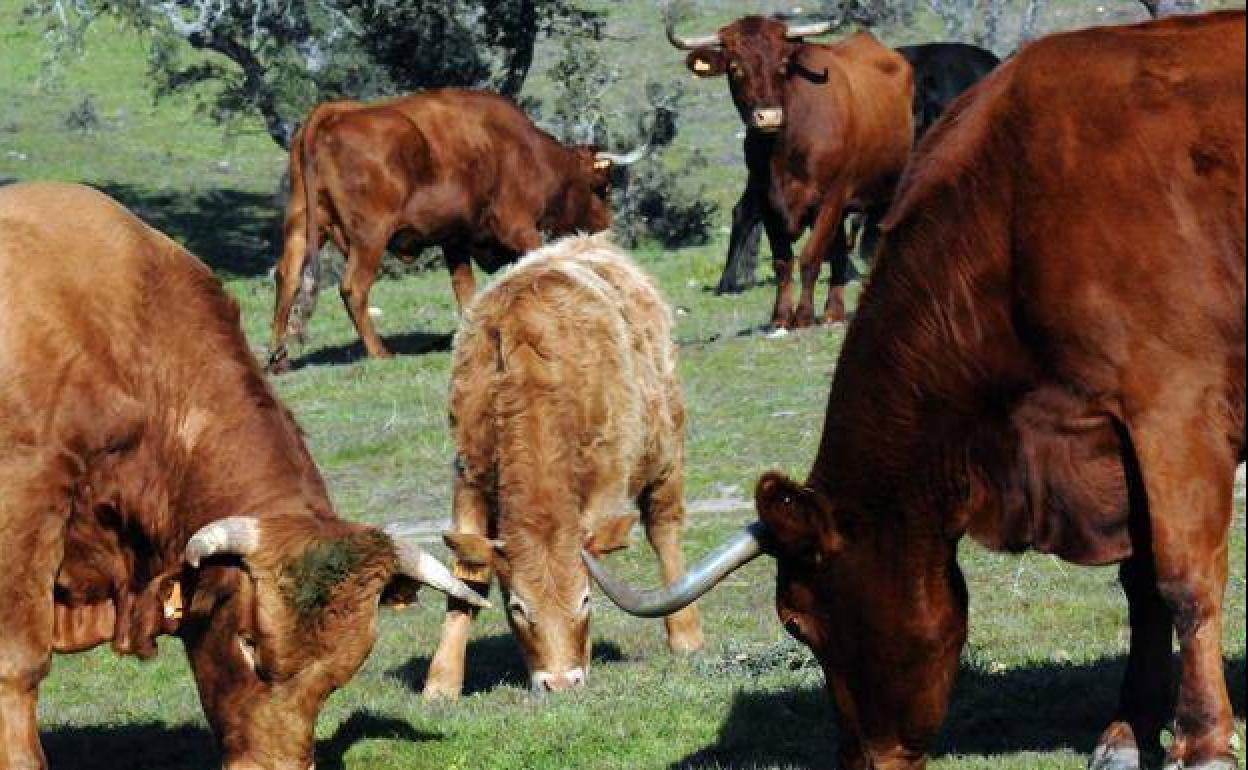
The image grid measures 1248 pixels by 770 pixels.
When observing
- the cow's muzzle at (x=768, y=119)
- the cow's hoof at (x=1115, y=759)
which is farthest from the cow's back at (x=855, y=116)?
the cow's hoof at (x=1115, y=759)

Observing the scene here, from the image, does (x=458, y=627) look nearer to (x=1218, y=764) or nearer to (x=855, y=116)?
(x=1218, y=764)

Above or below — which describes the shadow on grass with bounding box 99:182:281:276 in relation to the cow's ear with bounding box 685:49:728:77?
below

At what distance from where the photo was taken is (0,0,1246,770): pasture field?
9.48 metres

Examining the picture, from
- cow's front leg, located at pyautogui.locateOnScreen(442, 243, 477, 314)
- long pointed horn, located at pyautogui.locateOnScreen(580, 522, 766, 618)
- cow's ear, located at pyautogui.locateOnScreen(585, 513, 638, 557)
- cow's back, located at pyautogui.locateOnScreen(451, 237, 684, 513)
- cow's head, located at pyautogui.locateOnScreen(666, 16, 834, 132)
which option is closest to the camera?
long pointed horn, located at pyautogui.locateOnScreen(580, 522, 766, 618)

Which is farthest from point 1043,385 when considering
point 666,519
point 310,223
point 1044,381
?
point 310,223

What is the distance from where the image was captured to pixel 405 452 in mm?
18406

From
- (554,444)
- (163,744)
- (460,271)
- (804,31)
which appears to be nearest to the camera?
(163,744)

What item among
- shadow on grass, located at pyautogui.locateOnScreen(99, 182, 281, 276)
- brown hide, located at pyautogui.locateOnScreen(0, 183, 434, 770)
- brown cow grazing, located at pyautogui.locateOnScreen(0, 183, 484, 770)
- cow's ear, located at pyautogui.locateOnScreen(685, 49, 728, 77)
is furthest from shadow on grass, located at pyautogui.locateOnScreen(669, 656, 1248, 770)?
shadow on grass, located at pyautogui.locateOnScreen(99, 182, 281, 276)

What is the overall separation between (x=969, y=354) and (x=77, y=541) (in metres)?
3.54

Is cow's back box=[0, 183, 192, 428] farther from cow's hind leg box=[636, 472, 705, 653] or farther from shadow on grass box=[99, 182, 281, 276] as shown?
shadow on grass box=[99, 182, 281, 276]

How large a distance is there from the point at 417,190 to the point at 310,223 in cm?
115

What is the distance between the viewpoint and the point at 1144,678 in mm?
8445

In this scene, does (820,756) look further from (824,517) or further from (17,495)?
(17,495)

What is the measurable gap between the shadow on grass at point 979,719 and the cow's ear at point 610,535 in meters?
1.19
